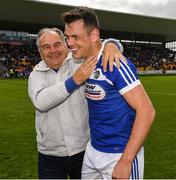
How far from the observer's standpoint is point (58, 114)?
391cm

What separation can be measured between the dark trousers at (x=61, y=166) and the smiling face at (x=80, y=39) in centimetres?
112

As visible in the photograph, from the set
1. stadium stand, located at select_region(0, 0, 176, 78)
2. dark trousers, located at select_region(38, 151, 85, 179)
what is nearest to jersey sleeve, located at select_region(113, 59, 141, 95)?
dark trousers, located at select_region(38, 151, 85, 179)

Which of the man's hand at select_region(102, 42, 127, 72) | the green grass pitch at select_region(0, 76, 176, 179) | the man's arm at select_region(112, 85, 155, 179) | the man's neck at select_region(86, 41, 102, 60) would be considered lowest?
the green grass pitch at select_region(0, 76, 176, 179)

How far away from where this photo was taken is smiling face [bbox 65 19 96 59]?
3285 millimetres

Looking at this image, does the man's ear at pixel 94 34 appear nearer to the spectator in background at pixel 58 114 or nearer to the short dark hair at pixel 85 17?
the short dark hair at pixel 85 17

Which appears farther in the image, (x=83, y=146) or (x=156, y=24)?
(x=156, y=24)

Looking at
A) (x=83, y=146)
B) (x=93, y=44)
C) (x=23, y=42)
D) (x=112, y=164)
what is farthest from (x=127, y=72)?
(x=23, y=42)

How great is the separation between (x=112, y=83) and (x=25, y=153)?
5798 millimetres

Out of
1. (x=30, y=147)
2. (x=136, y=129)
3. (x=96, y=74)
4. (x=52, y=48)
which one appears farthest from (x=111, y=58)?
(x=30, y=147)

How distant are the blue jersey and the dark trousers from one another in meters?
0.59

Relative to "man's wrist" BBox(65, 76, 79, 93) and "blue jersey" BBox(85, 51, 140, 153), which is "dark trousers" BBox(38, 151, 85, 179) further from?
"man's wrist" BBox(65, 76, 79, 93)

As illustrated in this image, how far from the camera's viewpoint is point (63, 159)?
158 inches

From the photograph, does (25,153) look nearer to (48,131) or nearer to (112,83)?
Result: (48,131)

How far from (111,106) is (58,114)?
785 mm
